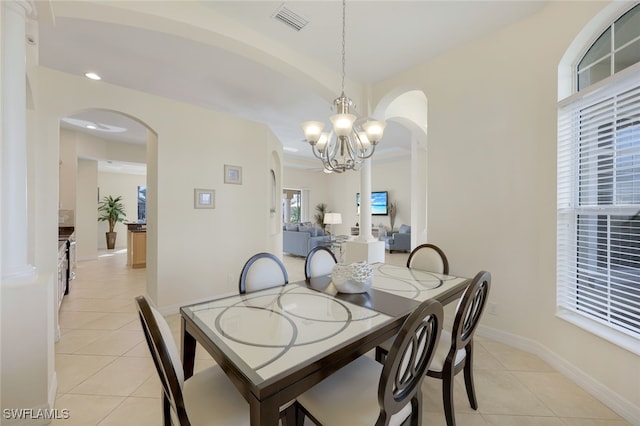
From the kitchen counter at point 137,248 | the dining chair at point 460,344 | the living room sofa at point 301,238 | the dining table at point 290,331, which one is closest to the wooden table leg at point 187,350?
the dining table at point 290,331

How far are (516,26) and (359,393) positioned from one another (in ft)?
10.9

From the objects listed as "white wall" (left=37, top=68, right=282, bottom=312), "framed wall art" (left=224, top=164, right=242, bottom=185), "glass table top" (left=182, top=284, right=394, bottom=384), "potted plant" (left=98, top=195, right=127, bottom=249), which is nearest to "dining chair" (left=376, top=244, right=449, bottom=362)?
"glass table top" (left=182, top=284, right=394, bottom=384)

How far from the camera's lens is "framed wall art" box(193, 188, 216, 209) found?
11.7 feet

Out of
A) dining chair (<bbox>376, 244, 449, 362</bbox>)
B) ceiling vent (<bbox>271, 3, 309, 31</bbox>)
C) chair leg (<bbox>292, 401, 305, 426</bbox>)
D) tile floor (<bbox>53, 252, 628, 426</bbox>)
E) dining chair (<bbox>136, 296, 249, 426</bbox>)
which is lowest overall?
tile floor (<bbox>53, 252, 628, 426</bbox>)

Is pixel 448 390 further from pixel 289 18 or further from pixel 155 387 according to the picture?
pixel 289 18

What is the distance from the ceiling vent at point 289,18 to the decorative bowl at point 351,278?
224 centimetres

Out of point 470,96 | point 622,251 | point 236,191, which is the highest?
point 470,96

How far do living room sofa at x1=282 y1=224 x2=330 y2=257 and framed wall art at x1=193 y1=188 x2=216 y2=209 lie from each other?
3.67 meters

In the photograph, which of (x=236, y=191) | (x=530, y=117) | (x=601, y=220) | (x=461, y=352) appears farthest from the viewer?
(x=236, y=191)

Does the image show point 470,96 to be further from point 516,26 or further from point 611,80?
point 611,80

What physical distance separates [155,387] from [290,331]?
1500 mm

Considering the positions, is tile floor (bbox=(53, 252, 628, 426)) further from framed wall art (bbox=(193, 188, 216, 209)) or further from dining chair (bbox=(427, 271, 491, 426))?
framed wall art (bbox=(193, 188, 216, 209))

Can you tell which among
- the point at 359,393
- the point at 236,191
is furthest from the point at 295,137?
the point at 359,393

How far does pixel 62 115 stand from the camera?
269 centimetres
